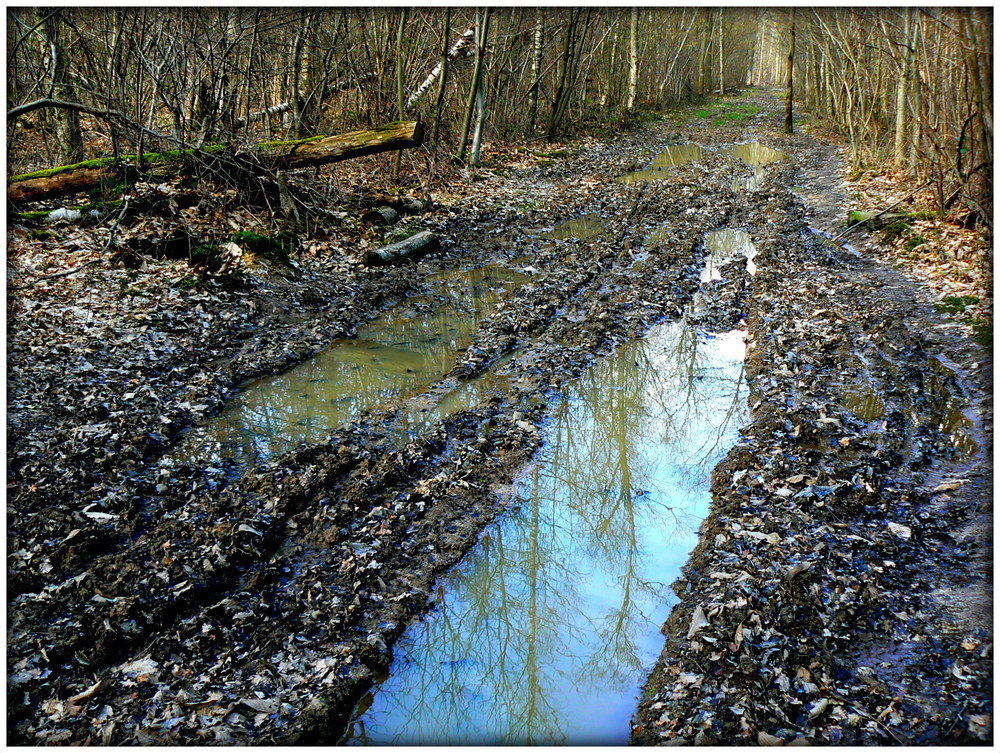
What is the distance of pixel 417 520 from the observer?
4.79 metres

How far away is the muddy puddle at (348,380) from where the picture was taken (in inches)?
224

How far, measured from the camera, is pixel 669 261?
1048cm

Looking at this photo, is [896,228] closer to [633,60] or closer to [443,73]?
[443,73]

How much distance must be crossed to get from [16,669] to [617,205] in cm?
1312

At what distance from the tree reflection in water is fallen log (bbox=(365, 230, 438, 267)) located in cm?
451

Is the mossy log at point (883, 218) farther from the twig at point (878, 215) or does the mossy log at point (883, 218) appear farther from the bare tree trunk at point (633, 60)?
the bare tree trunk at point (633, 60)

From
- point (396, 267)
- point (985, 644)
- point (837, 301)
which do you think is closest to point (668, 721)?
point (985, 644)

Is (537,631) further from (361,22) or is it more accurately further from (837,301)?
(361,22)

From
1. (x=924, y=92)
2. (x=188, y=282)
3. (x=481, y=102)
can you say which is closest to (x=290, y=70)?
(x=481, y=102)

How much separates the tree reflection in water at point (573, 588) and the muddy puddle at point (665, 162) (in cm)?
1212

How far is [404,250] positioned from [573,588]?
720 cm

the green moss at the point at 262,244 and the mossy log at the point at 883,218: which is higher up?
the mossy log at the point at 883,218

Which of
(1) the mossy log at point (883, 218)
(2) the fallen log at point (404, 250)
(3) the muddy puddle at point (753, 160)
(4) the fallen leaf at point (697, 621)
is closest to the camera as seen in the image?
(4) the fallen leaf at point (697, 621)

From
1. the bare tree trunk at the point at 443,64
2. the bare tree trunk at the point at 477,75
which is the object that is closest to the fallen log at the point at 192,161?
the bare tree trunk at the point at 443,64
